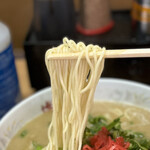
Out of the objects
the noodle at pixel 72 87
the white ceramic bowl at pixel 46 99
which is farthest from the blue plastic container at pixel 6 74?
the noodle at pixel 72 87

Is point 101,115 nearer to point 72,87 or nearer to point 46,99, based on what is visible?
point 46,99

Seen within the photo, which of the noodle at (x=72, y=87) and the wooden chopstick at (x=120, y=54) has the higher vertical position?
the wooden chopstick at (x=120, y=54)

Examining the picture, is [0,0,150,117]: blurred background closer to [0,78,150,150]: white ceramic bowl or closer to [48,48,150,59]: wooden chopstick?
[0,78,150,150]: white ceramic bowl

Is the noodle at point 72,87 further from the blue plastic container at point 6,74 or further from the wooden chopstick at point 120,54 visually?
the blue plastic container at point 6,74

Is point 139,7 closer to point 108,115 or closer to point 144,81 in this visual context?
point 144,81

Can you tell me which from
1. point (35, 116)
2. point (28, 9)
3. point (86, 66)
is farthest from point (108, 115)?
point (28, 9)

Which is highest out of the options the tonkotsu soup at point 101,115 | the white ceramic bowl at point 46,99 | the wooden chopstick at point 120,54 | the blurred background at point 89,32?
the wooden chopstick at point 120,54
